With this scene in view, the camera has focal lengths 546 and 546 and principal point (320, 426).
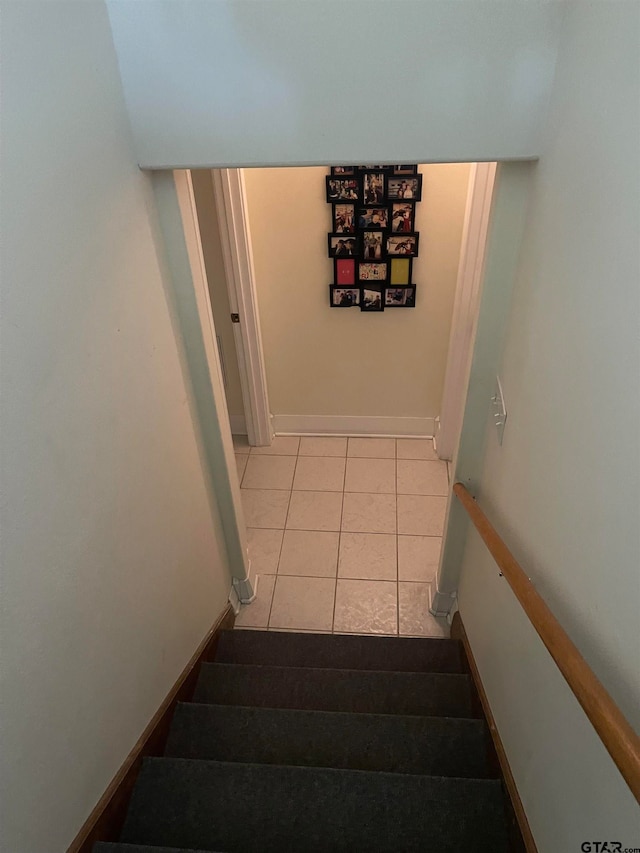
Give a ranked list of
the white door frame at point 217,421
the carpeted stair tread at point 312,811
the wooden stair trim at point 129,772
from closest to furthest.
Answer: the wooden stair trim at point 129,772
the carpeted stair tread at point 312,811
the white door frame at point 217,421

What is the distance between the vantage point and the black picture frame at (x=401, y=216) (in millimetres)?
2877

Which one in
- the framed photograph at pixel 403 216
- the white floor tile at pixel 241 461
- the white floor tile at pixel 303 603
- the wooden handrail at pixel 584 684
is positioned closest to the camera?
the wooden handrail at pixel 584 684

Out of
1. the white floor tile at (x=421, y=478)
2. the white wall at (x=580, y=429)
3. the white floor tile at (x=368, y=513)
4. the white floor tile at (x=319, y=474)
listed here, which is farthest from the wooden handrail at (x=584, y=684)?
the white floor tile at (x=319, y=474)

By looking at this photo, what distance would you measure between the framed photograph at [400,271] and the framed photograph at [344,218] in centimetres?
29

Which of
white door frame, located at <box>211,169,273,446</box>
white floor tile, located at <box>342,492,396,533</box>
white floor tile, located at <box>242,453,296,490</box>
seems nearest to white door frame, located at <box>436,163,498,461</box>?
white floor tile, located at <box>342,492,396,533</box>

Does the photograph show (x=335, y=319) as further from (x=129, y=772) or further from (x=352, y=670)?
(x=129, y=772)

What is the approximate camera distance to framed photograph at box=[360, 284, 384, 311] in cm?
314

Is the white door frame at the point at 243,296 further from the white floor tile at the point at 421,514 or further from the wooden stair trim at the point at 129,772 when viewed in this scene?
the wooden stair trim at the point at 129,772

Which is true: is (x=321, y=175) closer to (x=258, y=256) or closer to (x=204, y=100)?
(x=258, y=256)

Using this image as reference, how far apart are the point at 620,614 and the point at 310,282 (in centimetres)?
261

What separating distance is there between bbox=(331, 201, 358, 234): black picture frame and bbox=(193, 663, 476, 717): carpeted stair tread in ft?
7.26

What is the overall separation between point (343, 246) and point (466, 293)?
0.73 metres

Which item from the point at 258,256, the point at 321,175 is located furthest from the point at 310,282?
the point at 321,175

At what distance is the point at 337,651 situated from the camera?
2.41m
